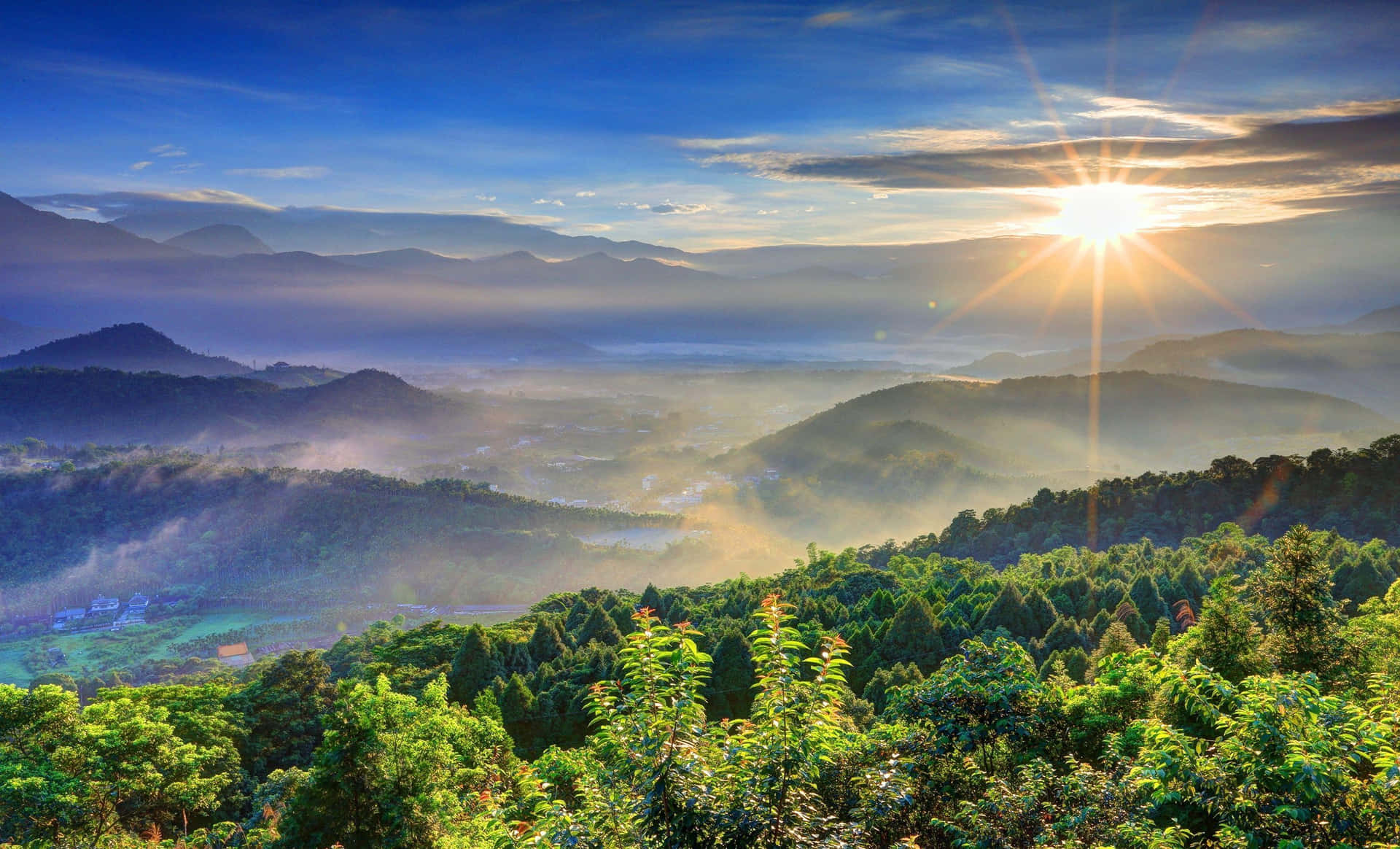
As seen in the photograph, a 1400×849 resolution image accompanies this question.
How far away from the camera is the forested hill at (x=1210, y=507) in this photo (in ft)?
171

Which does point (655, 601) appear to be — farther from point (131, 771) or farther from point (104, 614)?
point (104, 614)

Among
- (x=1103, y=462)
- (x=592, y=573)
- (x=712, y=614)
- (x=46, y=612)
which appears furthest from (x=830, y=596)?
(x=1103, y=462)

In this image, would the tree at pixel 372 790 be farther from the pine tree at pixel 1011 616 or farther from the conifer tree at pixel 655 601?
the pine tree at pixel 1011 616

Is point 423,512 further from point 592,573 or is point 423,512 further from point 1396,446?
point 1396,446

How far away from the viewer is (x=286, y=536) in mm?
154125

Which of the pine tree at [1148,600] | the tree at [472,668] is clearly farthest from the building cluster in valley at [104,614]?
the pine tree at [1148,600]

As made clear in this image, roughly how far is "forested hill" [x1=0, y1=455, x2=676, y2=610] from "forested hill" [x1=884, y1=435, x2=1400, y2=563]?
74.7 metres

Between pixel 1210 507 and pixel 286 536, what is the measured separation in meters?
157

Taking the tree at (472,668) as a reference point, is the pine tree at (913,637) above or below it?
above

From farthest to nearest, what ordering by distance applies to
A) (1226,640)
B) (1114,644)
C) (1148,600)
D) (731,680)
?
(1148,600)
(731,680)
(1114,644)
(1226,640)

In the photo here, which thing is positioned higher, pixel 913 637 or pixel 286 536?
pixel 913 637

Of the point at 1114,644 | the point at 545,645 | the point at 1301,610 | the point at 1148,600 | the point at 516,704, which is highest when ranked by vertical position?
the point at 1301,610

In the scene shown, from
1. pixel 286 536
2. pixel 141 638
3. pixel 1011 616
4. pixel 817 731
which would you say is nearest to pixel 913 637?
pixel 1011 616

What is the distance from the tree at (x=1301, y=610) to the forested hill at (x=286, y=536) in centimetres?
11790
